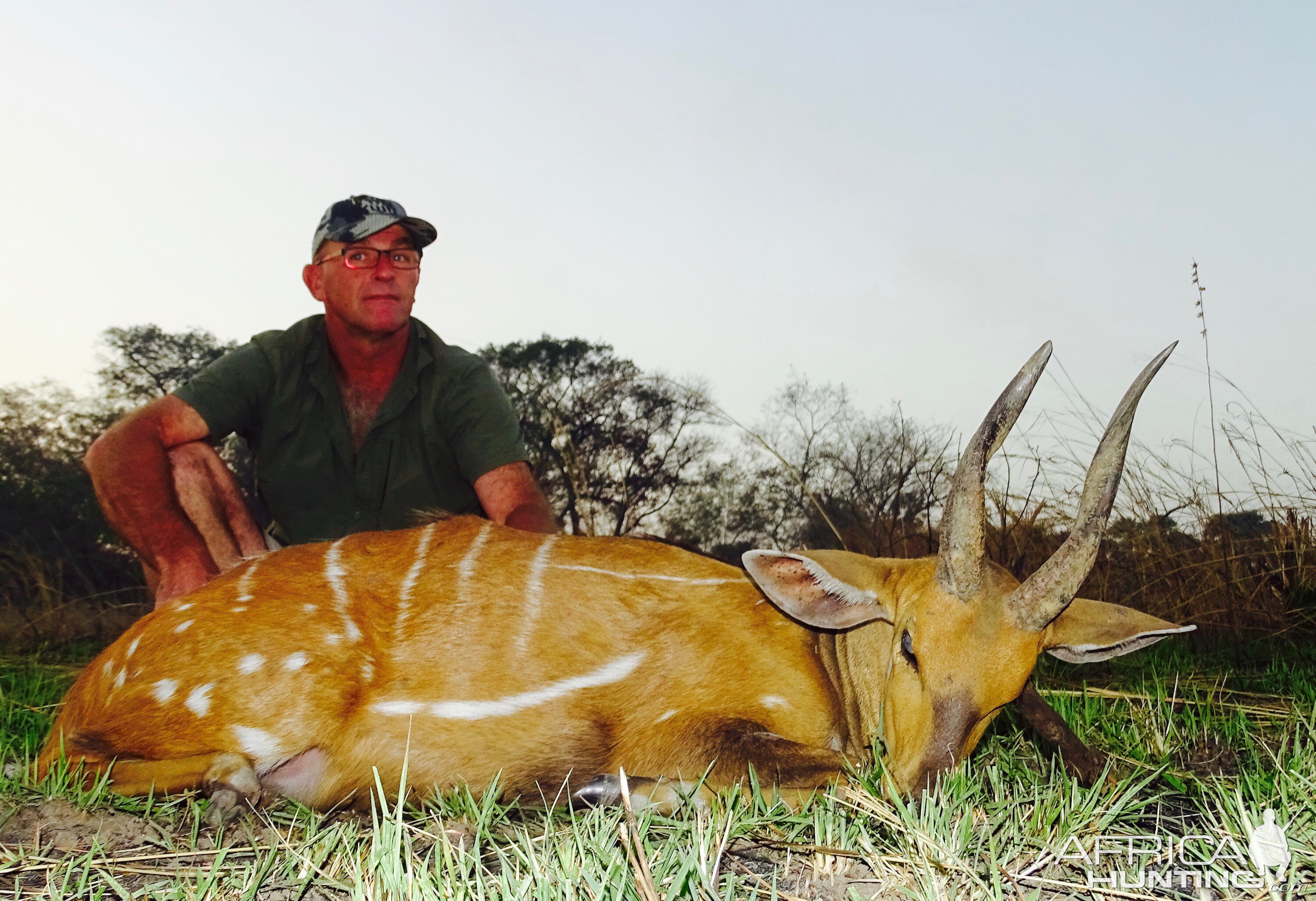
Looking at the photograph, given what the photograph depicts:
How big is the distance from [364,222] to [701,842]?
3.91m

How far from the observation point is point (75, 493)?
9.57m

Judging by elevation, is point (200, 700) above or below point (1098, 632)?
below

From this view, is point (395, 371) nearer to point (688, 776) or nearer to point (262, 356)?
point (262, 356)

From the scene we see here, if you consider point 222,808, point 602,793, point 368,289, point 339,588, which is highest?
point 368,289

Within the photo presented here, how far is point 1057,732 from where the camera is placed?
9.17ft

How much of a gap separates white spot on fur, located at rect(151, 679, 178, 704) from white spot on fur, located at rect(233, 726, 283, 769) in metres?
0.26

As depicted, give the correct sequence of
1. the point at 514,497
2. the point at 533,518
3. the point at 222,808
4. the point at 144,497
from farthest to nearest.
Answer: the point at 514,497
the point at 533,518
the point at 144,497
the point at 222,808

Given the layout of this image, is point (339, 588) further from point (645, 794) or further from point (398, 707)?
point (645, 794)

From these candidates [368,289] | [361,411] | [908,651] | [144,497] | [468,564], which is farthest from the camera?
[361,411]

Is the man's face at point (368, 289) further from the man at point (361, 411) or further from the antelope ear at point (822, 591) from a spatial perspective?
the antelope ear at point (822, 591)

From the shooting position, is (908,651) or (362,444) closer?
(908,651)

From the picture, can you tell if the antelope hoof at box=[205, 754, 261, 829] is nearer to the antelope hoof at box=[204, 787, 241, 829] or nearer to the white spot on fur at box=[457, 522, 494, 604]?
the antelope hoof at box=[204, 787, 241, 829]

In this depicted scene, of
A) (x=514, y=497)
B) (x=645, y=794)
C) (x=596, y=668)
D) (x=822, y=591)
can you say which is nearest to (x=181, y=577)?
(x=514, y=497)

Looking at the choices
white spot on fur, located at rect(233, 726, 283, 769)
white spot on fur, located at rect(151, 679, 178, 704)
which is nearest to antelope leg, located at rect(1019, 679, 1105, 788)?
white spot on fur, located at rect(233, 726, 283, 769)
